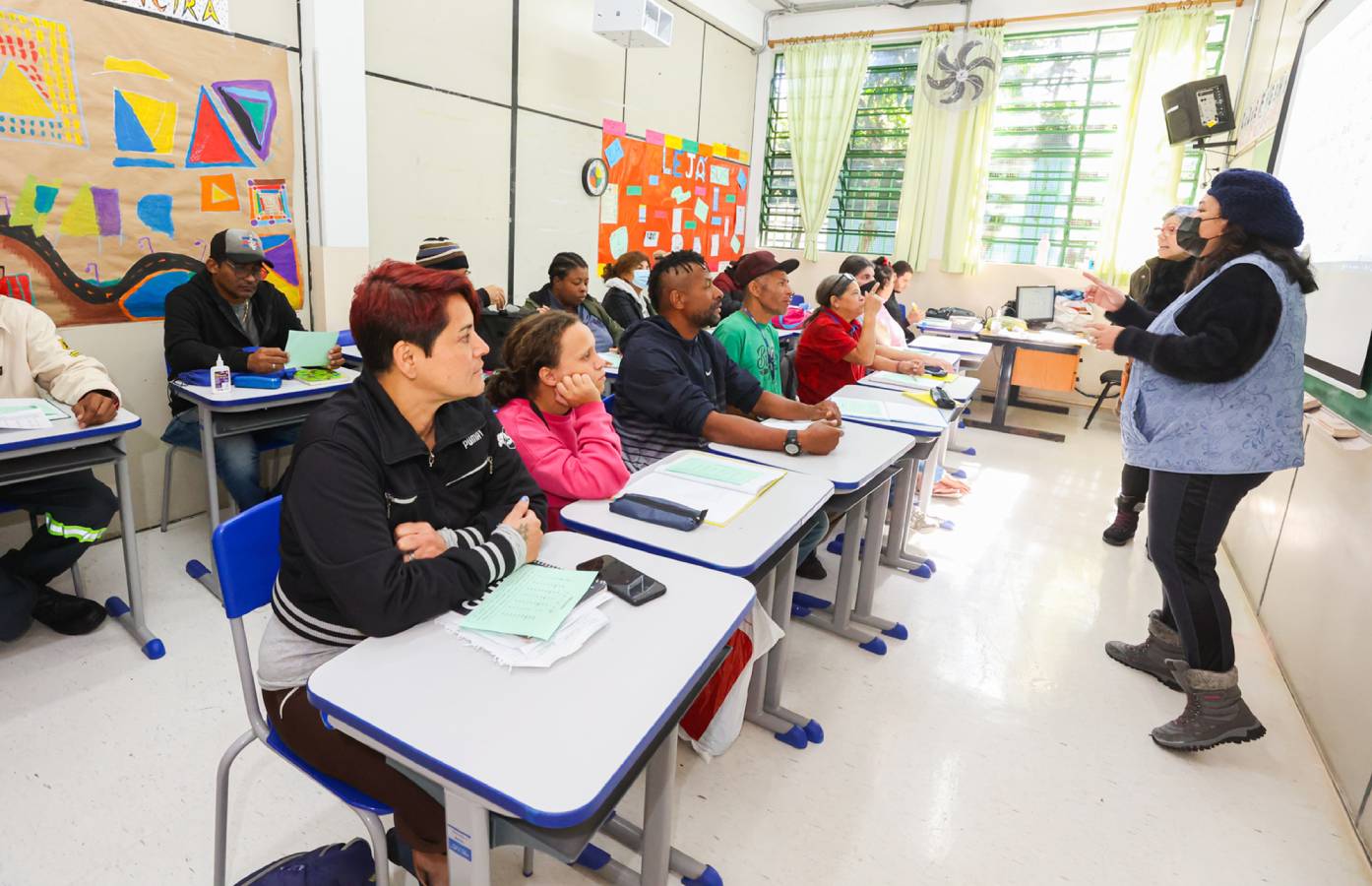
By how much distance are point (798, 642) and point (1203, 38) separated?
6157mm

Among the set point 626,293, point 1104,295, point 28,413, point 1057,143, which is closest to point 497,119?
point 626,293

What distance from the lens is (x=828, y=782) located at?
1.99m

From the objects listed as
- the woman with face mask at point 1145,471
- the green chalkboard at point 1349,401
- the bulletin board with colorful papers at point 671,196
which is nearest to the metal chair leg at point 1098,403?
the woman with face mask at point 1145,471

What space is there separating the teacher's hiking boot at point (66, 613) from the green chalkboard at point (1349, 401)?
4097 mm

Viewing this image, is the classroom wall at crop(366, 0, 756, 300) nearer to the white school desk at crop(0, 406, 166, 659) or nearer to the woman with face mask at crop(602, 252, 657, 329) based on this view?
the woman with face mask at crop(602, 252, 657, 329)

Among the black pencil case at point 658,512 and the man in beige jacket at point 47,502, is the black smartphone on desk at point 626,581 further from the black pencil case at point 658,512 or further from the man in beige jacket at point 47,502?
the man in beige jacket at point 47,502

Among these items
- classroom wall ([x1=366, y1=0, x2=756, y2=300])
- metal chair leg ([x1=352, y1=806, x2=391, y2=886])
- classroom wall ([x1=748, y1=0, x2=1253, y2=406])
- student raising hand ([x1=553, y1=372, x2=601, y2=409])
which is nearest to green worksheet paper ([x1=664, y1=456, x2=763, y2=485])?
student raising hand ([x1=553, y1=372, x2=601, y2=409])

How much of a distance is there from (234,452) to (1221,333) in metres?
3.42

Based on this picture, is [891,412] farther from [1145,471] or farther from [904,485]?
[1145,471]

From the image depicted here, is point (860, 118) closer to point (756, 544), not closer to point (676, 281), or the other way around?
point (676, 281)

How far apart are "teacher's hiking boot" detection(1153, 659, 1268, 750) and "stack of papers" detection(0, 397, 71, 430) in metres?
3.44

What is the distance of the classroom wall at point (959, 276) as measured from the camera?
21.4 feet

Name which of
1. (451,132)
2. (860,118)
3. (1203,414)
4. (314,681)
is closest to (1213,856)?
(1203,414)

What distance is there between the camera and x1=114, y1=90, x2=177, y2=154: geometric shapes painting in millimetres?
2943
